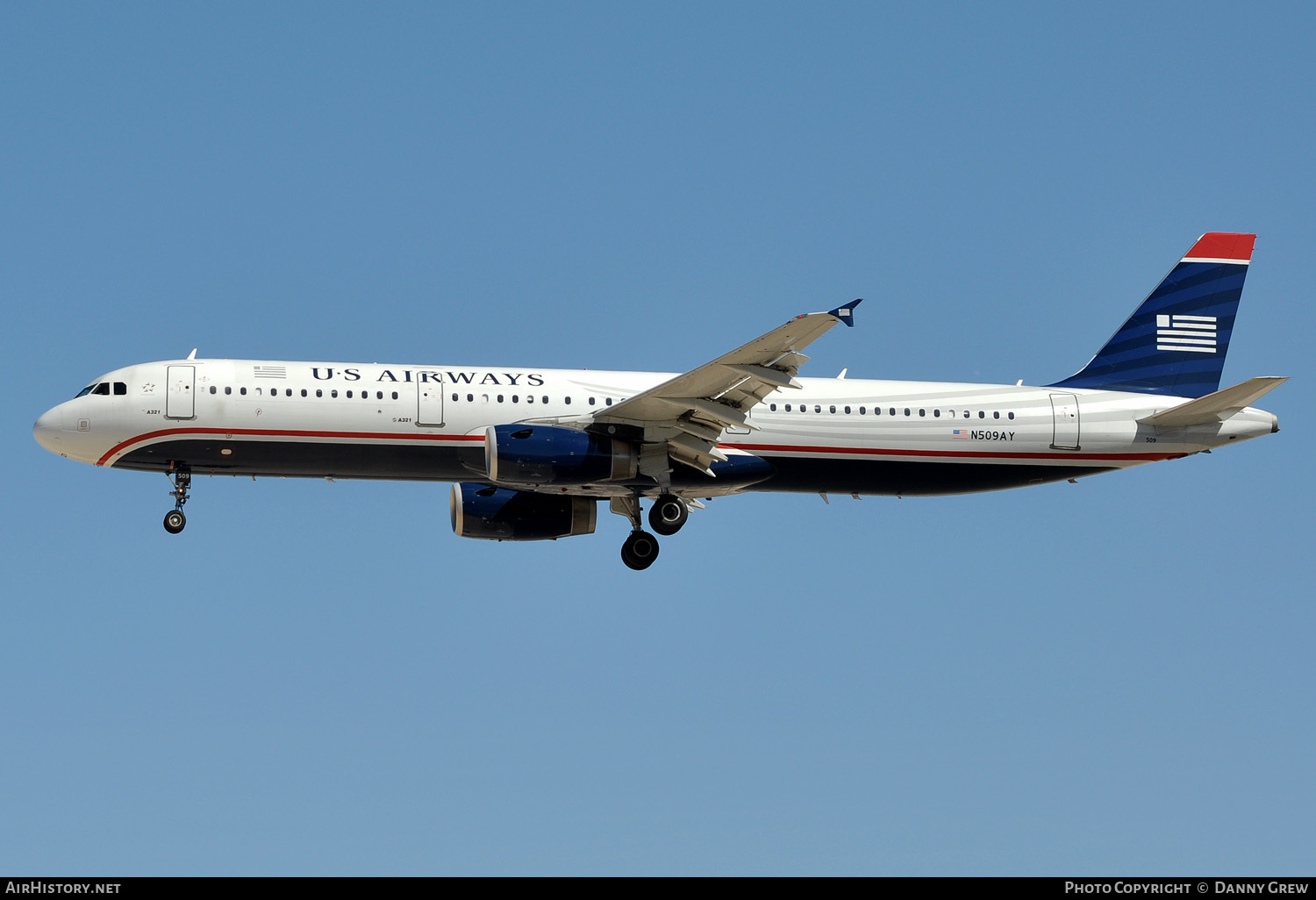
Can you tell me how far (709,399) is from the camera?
113 feet

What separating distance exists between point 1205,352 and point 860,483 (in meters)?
10.3

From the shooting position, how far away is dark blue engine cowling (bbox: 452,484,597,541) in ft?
127

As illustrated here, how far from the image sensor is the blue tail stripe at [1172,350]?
132ft

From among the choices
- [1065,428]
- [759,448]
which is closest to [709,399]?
[759,448]

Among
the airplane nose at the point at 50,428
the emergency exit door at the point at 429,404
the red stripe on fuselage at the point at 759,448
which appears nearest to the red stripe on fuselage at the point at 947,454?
the red stripe on fuselage at the point at 759,448

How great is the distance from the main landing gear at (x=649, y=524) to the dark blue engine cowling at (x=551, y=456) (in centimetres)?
205

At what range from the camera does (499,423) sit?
35719mm

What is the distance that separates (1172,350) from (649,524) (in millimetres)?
14391

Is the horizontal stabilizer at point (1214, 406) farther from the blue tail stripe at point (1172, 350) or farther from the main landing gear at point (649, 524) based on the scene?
the main landing gear at point (649, 524)

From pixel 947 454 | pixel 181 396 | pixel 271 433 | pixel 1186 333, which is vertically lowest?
pixel 947 454

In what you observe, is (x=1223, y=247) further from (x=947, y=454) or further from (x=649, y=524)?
(x=649, y=524)
